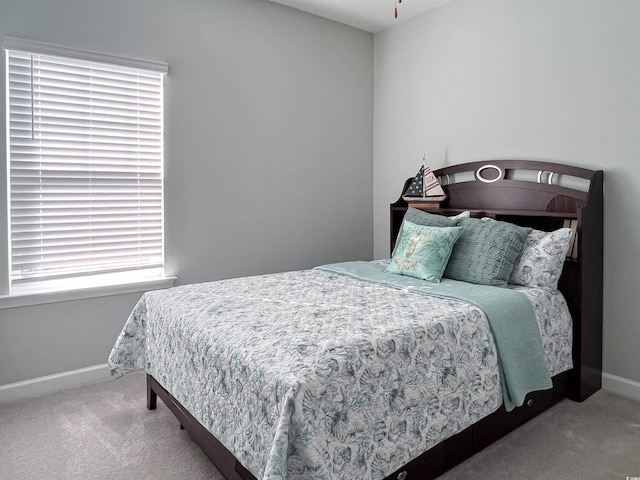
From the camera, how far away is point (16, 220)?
266 cm

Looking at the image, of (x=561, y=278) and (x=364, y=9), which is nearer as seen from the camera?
(x=561, y=278)

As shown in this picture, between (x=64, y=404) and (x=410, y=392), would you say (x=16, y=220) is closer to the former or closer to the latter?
(x=64, y=404)

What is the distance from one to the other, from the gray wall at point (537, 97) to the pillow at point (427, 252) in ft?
3.12

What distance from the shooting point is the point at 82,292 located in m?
2.87

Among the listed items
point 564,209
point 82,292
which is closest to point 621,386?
point 564,209

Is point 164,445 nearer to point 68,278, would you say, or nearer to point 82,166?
point 68,278

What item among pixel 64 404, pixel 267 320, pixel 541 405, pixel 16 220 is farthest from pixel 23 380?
pixel 541 405

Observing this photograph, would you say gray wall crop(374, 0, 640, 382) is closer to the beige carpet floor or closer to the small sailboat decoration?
the small sailboat decoration

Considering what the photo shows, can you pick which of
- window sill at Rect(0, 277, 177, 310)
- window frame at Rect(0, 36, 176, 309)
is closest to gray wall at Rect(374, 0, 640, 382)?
window frame at Rect(0, 36, 176, 309)

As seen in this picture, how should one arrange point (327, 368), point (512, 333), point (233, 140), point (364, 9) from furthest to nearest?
1. point (364, 9)
2. point (233, 140)
3. point (512, 333)
4. point (327, 368)

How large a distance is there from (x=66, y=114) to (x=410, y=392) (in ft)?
8.33

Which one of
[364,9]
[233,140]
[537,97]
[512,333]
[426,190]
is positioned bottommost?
[512,333]

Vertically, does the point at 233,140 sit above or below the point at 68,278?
above

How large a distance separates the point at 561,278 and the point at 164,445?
2308 mm
